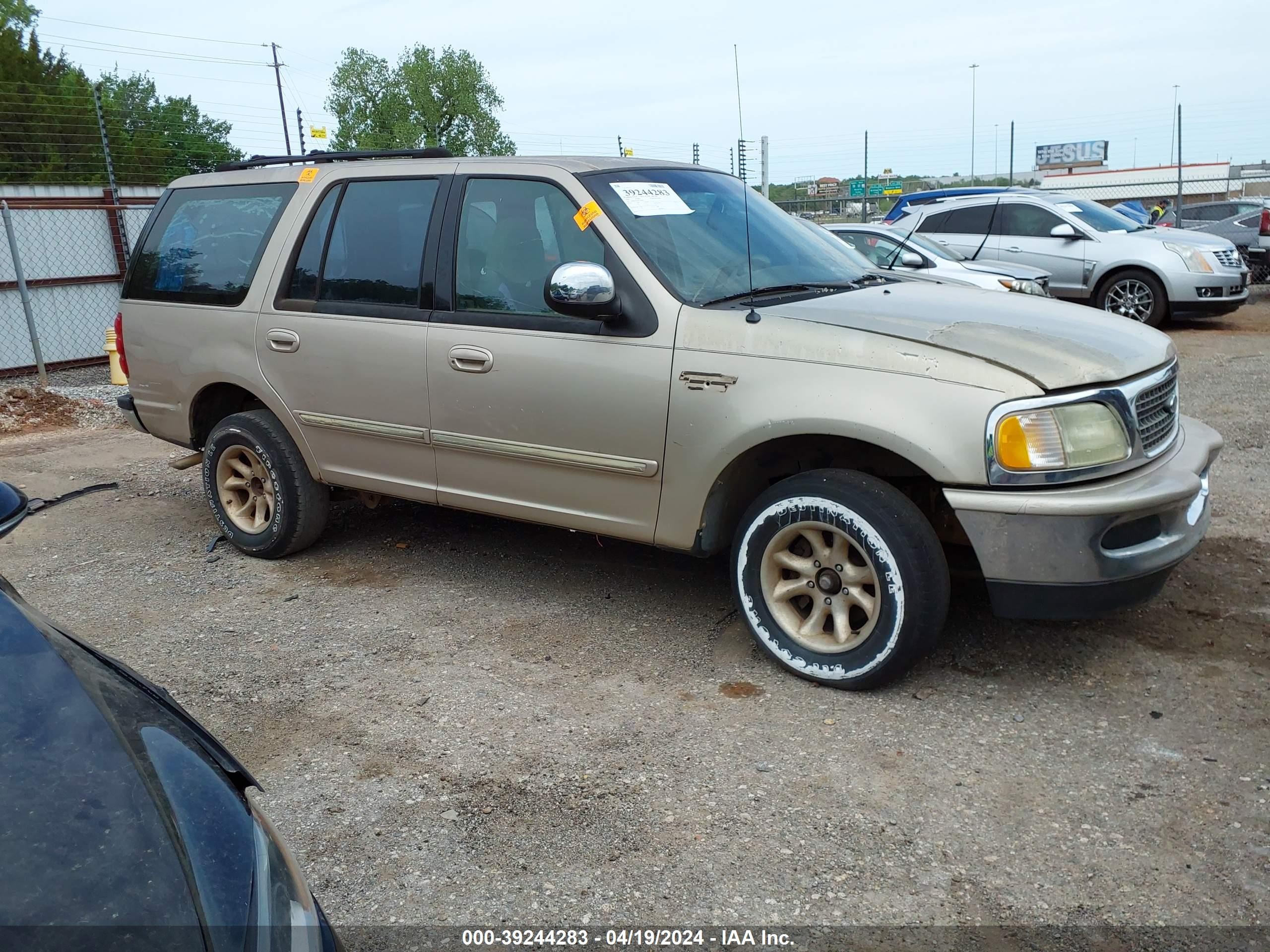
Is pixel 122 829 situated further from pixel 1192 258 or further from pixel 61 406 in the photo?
pixel 1192 258

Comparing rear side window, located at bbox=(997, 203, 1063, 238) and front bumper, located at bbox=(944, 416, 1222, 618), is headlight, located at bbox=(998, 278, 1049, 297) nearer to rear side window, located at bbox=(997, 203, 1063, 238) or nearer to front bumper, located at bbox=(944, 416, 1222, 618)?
rear side window, located at bbox=(997, 203, 1063, 238)

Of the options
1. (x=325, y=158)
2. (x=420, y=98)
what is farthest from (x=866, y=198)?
(x=420, y=98)

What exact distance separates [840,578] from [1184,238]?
10.8 m

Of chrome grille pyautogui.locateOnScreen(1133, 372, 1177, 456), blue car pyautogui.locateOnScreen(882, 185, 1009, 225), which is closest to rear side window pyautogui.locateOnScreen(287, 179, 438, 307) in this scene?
chrome grille pyautogui.locateOnScreen(1133, 372, 1177, 456)

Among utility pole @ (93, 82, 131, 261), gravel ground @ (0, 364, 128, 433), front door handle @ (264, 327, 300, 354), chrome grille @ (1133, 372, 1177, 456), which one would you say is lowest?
gravel ground @ (0, 364, 128, 433)

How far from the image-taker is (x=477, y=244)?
443 centimetres

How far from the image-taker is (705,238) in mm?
4242

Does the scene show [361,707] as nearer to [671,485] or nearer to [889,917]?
[671,485]

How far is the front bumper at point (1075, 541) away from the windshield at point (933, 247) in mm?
7922

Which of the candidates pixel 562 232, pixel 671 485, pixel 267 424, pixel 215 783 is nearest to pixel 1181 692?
pixel 671 485

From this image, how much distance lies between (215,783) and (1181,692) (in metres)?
3.16

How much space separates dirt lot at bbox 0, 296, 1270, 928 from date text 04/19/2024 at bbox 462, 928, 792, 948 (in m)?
0.04

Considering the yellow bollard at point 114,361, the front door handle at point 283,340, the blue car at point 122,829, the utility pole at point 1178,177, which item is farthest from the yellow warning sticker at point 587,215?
the utility pole at point 1178,177

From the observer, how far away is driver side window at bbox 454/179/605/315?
4191 millimetres
